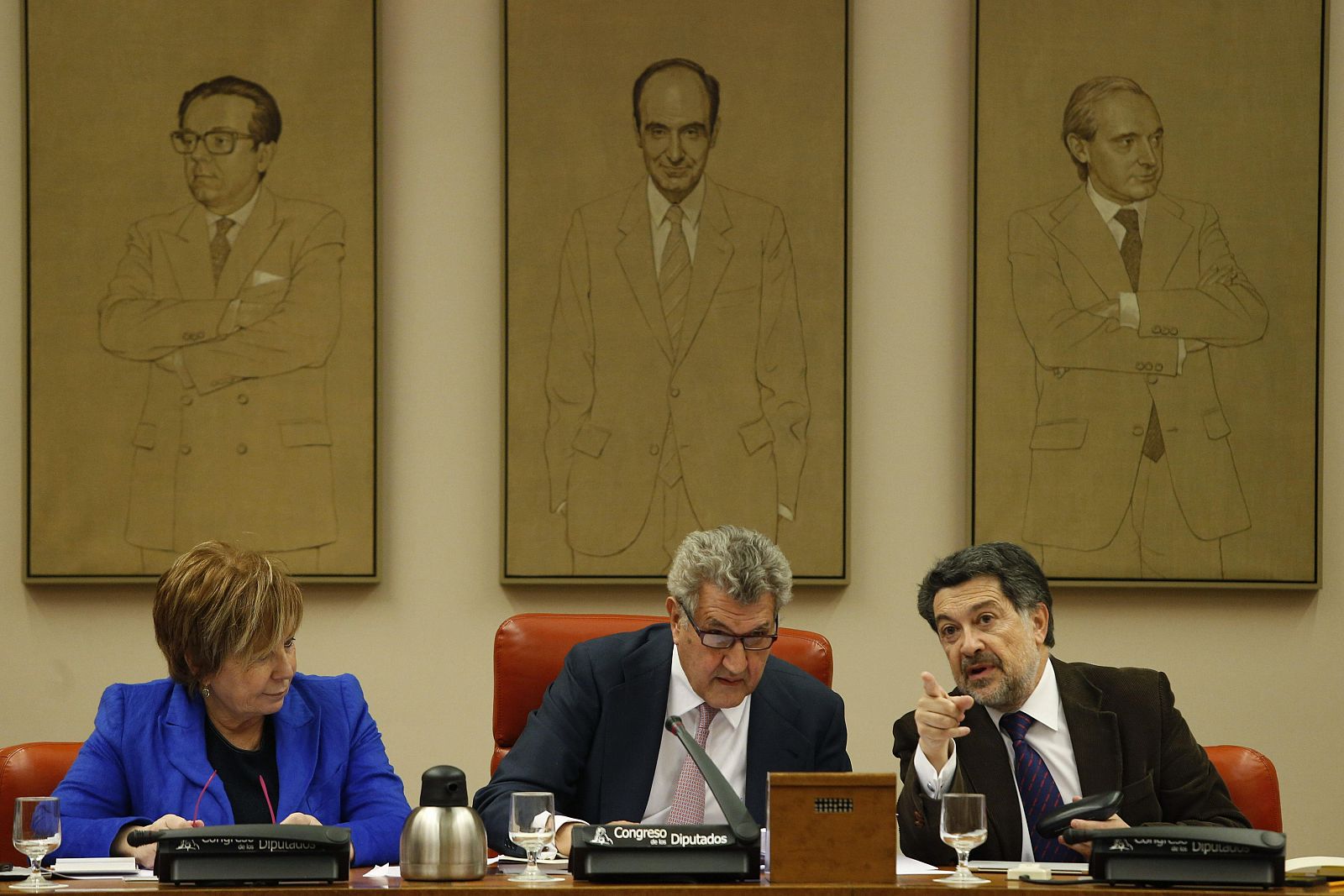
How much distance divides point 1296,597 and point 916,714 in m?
1.91

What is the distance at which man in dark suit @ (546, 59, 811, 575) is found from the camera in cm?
370

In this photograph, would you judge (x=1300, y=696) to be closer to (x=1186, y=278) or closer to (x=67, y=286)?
(x=1186, y=278)

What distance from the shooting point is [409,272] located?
12.4 ft

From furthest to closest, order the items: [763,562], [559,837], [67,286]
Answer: [67,286] < [763,562] < [559,837]

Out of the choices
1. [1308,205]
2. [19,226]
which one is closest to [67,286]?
[19,226]

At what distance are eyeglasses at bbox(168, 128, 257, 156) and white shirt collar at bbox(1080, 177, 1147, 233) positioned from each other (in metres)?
2.33

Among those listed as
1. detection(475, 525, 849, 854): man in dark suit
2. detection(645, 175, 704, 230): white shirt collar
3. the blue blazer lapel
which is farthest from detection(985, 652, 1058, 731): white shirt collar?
detection(645, 175, 704, 230): white shirt collar

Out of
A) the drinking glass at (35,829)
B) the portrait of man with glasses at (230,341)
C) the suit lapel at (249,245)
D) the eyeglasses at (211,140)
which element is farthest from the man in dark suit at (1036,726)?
the eyeglasses at (211,140)

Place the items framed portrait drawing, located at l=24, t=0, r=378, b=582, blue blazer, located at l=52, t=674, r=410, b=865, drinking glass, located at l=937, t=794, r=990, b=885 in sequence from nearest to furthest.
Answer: drinking glass, located at l=937, t=794, r=990, b=885, blue blazer, located at l=52, t=674, r=410, b=865, framed portrait drawing, located at l=24, t=0, r=378, b=582

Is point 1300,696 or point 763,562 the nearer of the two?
point 763,562

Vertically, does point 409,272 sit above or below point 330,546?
above

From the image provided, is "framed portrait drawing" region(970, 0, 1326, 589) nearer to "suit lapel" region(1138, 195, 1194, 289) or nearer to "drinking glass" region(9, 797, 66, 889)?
"suit lapel" region(1138, 195, 1194, 289)

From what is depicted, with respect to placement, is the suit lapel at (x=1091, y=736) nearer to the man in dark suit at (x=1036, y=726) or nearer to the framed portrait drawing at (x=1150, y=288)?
the man in dark suit at (x=1036, y=726)

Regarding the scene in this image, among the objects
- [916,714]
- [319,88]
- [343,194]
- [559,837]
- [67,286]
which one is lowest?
[559,837]
